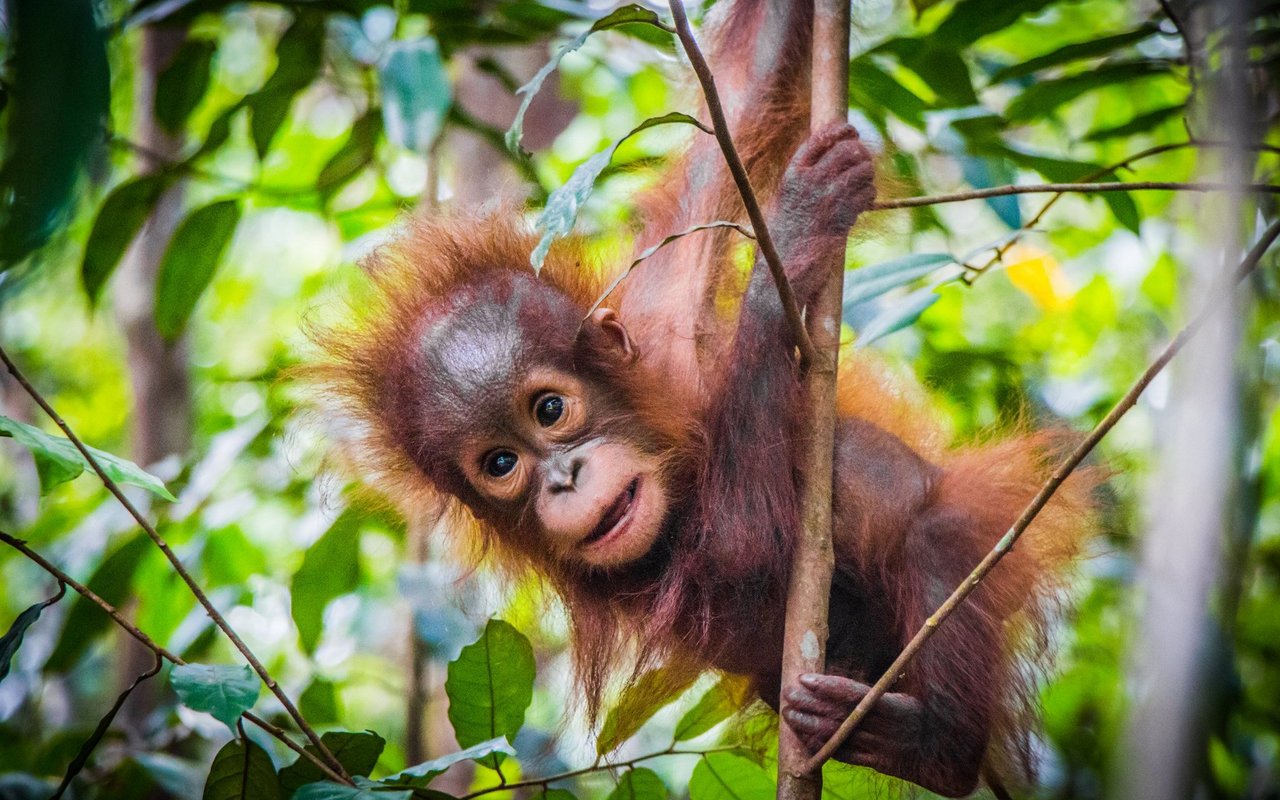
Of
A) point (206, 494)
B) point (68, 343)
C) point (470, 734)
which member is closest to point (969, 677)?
point (470, 734)

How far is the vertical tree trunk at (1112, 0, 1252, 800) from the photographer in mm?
873

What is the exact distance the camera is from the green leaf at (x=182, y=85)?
2.74 meters

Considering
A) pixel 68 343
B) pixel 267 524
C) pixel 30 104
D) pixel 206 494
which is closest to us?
pixel 30 104

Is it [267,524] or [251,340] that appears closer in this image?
[267,524]

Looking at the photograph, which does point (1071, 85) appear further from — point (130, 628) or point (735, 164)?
point (130, 628)

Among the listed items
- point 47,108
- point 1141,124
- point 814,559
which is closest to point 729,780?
point 814,559

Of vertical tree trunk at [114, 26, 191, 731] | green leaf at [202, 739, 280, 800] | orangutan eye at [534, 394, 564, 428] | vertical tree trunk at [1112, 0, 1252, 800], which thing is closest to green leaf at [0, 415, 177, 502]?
green leaf at [202, 739, 280, 800]

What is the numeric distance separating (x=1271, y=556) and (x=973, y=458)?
1.91m

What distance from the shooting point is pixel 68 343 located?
28.7 feet

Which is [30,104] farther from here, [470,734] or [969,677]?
[969,677]

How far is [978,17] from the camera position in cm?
235

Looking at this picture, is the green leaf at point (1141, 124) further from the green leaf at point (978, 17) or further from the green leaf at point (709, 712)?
the green leaf at point (709, 712)

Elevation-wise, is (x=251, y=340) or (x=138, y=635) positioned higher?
(x=138, y=635)

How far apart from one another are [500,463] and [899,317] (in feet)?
3.04
